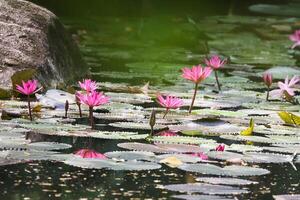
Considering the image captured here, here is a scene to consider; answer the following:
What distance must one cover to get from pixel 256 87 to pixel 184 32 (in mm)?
3823

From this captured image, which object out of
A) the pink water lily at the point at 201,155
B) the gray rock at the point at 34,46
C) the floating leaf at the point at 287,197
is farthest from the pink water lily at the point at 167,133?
the gray rock at the point at 34,46

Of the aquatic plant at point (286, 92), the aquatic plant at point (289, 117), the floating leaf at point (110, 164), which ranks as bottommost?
the floating leaf at point (110, 164)

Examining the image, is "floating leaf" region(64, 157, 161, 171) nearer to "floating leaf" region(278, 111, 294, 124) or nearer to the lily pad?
the lily pad

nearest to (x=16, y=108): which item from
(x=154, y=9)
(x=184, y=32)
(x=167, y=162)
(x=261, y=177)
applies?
(x=167, y=162)

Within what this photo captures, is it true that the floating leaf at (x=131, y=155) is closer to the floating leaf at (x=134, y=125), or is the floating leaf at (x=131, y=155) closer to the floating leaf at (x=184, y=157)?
the floating leaf at (x=184, y=157)

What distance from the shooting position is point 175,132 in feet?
10.6

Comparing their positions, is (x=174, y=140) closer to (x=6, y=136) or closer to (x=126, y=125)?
(x=126, y=125)

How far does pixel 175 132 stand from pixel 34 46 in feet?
5.02

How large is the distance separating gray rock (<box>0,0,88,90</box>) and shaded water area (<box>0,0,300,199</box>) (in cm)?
27

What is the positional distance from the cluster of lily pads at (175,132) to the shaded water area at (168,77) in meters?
0.01

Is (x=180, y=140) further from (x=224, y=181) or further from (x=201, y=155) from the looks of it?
(x=224, y=181)

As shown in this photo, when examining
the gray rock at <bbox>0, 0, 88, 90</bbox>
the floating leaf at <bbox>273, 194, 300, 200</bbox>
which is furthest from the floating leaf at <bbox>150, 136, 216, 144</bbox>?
the gray rock at <bbox>0, 0, 88, 90</bbox>

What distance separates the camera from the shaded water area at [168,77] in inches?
92.4

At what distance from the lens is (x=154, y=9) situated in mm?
11305
